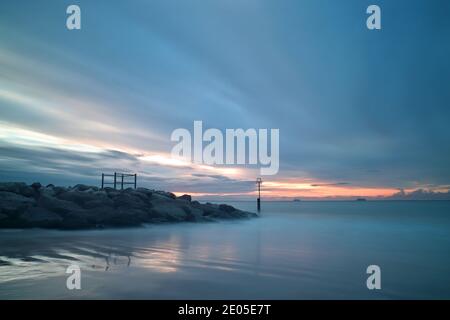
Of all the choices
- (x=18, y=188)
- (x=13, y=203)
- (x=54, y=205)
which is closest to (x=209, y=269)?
(x=54, y=205)

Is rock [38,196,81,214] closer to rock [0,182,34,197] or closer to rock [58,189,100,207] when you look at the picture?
rock [58,189,100,207]

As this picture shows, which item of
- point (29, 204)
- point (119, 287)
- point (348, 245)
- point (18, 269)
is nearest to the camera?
point (119, 287)

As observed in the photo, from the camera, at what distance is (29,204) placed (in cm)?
2177

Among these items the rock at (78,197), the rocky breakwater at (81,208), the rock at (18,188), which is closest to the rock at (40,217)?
the rocky breakwater at (81,208)

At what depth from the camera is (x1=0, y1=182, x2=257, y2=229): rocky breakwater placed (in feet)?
68.5

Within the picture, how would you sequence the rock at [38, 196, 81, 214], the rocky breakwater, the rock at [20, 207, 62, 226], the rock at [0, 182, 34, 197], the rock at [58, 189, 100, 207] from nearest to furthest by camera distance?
1. the rock at [20, 207, 62, 226]
2. the rocky breakwater
3. the rock at [38, 196, 81, 214]
4. the rock at [0, 182, 34, 197]
5. the rock at [58, 189, 100, 207]

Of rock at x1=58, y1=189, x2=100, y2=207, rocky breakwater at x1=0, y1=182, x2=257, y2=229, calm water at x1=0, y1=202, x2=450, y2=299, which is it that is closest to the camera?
calm water at x1=0, y1=202, x2=450, y2=299

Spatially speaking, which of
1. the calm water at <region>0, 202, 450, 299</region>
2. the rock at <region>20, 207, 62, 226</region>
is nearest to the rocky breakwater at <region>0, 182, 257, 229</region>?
the rock at <region>20, 207, 62, 226</region>

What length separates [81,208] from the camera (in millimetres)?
24188

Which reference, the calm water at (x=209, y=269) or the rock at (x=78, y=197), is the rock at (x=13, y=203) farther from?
the rock at (x=78, y=197)

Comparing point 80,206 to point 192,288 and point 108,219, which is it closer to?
point 108,219

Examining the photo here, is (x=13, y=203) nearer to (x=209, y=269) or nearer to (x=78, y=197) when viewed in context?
(x=78, y=197)
